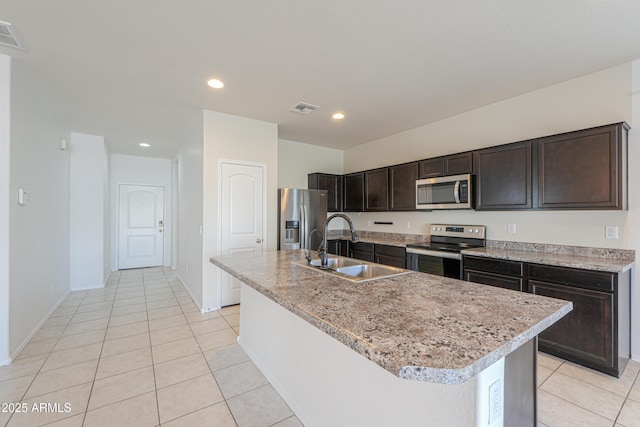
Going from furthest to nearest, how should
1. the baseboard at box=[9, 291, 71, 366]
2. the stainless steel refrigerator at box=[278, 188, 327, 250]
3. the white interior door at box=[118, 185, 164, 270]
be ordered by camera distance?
the white interior door at box=[118, 185, 164, 270] < the stainless steel refrigerator at box=[278, 188, 327, 250] < the baseboard at box=[9, 291, 71, 366]

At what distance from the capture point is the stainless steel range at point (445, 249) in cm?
317

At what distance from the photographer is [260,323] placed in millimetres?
2318

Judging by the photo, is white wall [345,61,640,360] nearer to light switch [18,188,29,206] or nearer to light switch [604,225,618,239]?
light switch [604,225,618,239]

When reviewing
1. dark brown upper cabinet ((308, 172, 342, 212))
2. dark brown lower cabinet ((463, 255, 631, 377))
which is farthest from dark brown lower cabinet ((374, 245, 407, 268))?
dark brown lower cabinet ((463, 255, 631, 377))

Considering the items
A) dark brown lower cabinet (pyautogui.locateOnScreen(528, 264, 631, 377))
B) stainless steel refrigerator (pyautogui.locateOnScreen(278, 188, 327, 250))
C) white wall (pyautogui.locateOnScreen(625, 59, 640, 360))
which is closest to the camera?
dark brown lower cabinet (pyautogui.locateOnScreen(528, 264, 631, 377))

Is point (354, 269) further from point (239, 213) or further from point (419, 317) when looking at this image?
point (239, 213)

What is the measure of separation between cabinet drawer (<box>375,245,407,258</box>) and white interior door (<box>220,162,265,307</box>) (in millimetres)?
1777

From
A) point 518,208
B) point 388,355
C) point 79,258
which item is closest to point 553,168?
point 518,208

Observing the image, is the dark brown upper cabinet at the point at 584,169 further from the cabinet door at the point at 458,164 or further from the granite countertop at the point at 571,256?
the cabinet door at the point at 458,164

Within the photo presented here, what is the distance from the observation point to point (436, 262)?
11.0ft

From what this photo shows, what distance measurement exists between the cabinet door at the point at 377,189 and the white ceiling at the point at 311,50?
3.92ft

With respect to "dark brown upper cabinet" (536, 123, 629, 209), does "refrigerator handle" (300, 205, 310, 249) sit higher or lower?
lower

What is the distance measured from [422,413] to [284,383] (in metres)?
1.20

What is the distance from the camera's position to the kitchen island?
2.62ft
